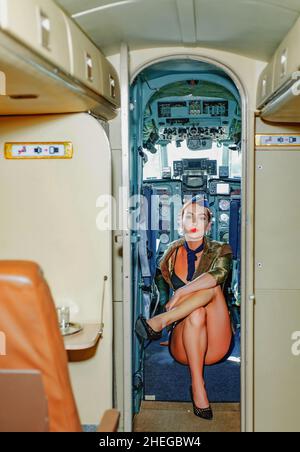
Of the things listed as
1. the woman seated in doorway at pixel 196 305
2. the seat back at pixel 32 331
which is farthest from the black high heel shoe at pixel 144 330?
the seat back at pixel 32 331

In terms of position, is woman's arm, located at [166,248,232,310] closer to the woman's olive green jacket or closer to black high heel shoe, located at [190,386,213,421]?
the woman's olive green jacket

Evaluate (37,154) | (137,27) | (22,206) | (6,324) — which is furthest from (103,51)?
(6,324)

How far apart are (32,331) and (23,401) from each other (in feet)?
0.82

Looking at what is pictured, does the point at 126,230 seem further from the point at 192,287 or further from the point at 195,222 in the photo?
the point at 195,222

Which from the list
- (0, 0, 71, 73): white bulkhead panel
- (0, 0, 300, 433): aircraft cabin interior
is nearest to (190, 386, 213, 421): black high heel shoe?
(0, 0, 300, 433): aircraft cabin interior

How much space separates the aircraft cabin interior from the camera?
1.67 metres

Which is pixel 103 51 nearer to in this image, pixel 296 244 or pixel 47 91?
pixel 47 91

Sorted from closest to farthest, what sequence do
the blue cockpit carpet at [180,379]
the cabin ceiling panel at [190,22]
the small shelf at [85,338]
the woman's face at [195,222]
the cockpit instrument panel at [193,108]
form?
the cabin ceiling panel at [190,22] < the small shelf at [85,338] < the blue cockpit carpet at [180,379] < the woman's face at [195,222] < the cockpit instrument panel at [193,108]

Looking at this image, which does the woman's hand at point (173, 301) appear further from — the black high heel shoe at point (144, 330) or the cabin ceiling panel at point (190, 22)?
the cabin ceiling panel at point (190, 22)

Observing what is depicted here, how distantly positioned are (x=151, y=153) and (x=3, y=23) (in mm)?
4318

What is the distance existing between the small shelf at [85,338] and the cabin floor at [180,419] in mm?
1198

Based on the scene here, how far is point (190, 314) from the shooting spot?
4.29 metres

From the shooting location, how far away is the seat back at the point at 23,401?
1504 millimetres

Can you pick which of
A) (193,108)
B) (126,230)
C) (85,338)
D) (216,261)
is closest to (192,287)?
(216,261)
